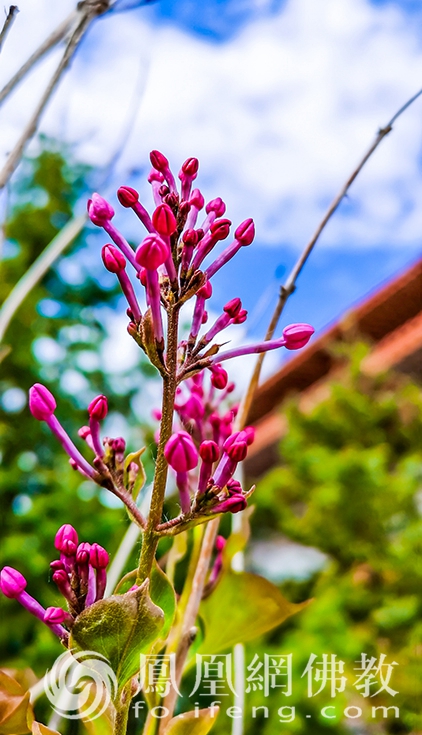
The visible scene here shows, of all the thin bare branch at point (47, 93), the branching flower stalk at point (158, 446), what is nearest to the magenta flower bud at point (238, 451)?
the branching flower stalk at point (158, 446)

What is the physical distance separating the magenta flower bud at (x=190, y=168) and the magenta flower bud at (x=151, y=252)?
0.05 meters

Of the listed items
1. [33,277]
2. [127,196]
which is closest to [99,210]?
[127,196]

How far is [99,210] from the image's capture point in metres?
A: 0.18

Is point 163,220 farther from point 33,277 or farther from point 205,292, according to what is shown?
point 33,277

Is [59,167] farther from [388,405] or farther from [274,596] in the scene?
[274,596]

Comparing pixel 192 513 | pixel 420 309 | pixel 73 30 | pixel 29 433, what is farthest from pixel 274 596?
pixel 420 309

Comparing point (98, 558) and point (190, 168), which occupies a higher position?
point (190, 168)

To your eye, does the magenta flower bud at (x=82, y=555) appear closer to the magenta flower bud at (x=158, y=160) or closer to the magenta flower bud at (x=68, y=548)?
the magenta flower bud at (x=68, y=548)

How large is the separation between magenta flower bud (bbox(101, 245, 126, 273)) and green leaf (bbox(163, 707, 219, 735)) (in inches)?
4.5

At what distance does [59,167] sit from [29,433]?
1323 millimetres

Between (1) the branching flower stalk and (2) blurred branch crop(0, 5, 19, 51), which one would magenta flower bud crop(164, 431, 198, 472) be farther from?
(2) blurred branch crop(0, 5, 19, 51)

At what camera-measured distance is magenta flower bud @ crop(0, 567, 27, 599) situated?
16 centimetres

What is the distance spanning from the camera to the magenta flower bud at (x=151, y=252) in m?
0.15

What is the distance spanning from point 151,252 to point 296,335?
0.05 metres
